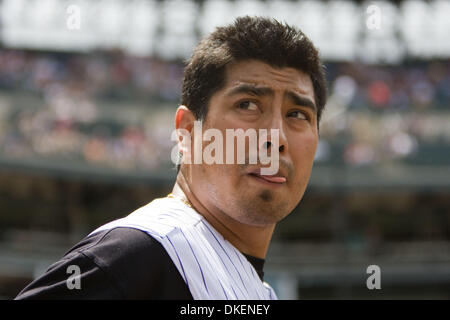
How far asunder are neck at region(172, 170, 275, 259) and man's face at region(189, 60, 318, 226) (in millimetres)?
29

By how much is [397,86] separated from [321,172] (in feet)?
27.6

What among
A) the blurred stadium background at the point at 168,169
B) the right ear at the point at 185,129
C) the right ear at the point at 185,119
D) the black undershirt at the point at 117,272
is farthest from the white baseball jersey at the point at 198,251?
the blurred stadium background at the point at 168,169

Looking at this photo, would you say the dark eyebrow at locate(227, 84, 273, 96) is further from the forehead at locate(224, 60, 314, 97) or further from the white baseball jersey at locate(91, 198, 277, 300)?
the white baseball jersey at locate(91, 198, 277, 300)

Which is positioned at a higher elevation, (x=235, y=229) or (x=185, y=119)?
(x=185, y=119)

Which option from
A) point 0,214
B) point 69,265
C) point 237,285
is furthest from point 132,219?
point 0,214

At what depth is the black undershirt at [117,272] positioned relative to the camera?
1487 mm

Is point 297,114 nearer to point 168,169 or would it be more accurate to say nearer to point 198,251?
point 198,251

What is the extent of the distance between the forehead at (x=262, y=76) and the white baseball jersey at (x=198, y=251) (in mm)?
577

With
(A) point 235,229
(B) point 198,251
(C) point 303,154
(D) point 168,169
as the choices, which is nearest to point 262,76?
(C) point 303,154

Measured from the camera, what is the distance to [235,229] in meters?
2.05

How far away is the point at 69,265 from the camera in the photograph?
1.52 m

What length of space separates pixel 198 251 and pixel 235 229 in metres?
0.31

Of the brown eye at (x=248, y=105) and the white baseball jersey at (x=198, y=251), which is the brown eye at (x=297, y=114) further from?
the white baseball jersey at (x=198, y=251)
